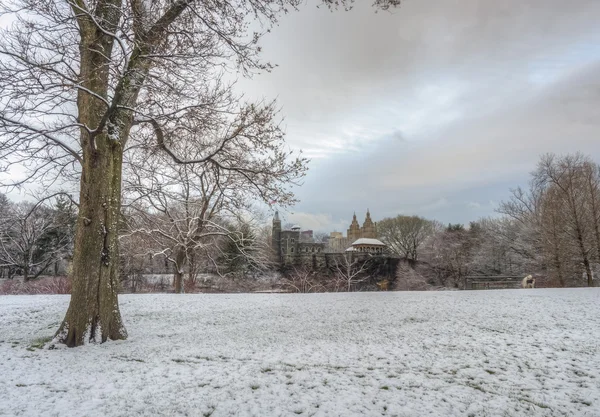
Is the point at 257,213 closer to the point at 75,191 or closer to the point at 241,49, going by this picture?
the point at 75,191

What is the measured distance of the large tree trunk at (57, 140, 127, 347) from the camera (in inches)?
204

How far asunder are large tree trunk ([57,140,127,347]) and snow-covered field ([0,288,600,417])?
403 millimetres

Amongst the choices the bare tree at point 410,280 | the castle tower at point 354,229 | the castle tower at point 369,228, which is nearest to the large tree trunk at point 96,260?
the bare tree at point 410,280

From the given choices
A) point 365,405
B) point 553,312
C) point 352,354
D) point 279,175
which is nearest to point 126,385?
point 365,405

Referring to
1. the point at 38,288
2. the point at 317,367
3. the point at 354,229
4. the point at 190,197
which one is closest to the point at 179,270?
the point at 190,197

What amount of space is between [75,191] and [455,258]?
35.1 metres

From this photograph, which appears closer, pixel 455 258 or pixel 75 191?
Answer: pixel 75 191

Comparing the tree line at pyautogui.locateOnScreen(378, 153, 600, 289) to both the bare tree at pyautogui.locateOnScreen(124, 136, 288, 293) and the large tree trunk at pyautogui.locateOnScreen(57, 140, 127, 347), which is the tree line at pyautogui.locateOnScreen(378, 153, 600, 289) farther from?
the large tree trunk at pyautogui.locateOnScreen(57, 140, 127, 347)

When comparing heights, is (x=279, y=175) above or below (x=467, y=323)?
above

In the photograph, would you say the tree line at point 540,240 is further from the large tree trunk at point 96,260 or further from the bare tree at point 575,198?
the large tree trunk at point 96,260

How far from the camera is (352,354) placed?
4.56 metres

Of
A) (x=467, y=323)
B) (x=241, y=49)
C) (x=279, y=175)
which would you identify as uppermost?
(x=241, y=49)

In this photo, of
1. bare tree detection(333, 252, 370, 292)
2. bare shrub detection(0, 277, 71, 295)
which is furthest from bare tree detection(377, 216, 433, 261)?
bare shrub detection(0, 277, 71, 295)

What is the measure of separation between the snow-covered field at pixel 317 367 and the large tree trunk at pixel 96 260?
403 mm
